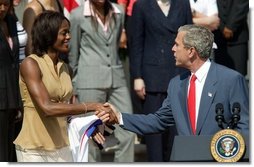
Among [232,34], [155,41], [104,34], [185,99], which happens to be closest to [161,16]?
[155,41]

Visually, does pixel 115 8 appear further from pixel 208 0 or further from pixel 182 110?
pixel 182 110

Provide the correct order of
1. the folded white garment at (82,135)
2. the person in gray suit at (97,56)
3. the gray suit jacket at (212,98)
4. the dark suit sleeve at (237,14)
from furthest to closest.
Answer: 1. the dark suit sleeve at (237,14)
2. the person in gray suit at (97,56)
3. the folded white garment at (82,135)
4. the gray suit jacket at (212,98)

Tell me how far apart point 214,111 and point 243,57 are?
287 centimetres

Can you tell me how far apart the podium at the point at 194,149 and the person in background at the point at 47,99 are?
949 millimetres

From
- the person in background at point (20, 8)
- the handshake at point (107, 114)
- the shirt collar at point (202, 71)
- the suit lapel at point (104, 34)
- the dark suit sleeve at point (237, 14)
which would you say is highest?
the person in background at point (20, 8)

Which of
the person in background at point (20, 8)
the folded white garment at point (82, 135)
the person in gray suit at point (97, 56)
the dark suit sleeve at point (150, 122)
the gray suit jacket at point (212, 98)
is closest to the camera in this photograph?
the gray suit jacket at point (212, 98)

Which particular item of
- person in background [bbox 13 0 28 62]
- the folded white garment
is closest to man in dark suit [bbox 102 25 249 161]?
the folded white garment

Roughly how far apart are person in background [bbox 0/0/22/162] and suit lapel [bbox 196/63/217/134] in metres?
1.89

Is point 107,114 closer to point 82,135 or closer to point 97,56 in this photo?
point 82,135

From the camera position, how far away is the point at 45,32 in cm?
808

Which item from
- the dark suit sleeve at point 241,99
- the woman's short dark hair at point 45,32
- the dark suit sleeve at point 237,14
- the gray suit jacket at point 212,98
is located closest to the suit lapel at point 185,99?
the gray suit jacket at point 212,98

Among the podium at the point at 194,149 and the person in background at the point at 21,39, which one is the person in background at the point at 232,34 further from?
the podium at the point at 194,149

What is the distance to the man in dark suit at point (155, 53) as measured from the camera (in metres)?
9.91

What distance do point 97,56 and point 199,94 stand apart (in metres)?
2.33
